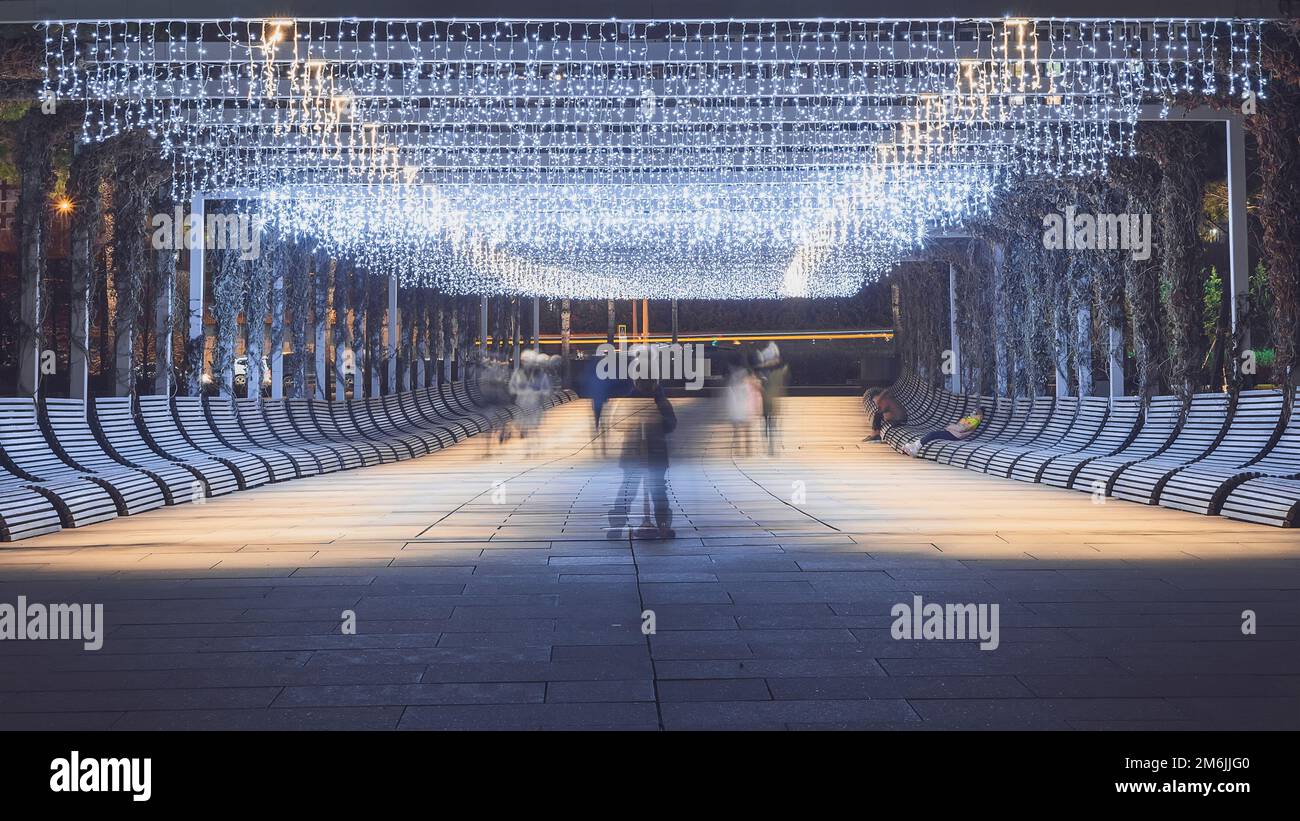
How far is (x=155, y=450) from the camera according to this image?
12977 millimetres

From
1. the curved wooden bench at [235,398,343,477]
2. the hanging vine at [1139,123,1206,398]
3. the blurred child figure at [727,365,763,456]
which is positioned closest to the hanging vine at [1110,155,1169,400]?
the hanging vine at [1139,123,1206,398]

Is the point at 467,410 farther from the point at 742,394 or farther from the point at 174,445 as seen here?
the point at 742,394

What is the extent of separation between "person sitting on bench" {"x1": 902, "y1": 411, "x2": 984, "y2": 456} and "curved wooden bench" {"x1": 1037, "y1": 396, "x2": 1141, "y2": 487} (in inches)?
217

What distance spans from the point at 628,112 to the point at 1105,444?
701 centimetres

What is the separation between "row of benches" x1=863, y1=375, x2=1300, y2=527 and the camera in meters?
9.34

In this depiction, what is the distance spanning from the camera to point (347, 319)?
23422 millimetres

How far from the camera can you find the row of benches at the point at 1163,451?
30.6 ft

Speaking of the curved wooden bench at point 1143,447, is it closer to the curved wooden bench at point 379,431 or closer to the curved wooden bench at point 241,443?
the curved wooden bench at point 241,443

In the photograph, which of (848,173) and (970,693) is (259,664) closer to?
(970,693)

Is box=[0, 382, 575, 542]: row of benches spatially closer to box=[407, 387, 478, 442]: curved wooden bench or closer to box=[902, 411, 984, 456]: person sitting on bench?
box=[407, 387, 478, 442]: curved wooden bench

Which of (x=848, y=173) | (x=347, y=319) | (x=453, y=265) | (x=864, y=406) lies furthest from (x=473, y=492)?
(x=864, y=406)

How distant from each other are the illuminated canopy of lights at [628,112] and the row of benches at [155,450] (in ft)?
10.5

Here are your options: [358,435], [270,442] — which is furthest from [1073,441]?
[358,435]

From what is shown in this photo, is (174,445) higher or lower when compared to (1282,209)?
lower
